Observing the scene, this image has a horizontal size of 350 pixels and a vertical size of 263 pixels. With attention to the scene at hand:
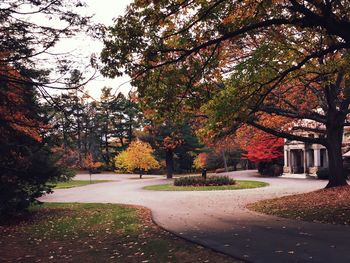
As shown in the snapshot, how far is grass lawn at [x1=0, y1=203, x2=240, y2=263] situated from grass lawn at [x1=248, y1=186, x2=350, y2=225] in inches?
195

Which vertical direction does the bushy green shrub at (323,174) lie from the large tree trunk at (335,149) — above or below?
below

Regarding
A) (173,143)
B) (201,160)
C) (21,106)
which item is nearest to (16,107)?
(21,106)

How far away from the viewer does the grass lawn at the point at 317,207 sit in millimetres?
13148

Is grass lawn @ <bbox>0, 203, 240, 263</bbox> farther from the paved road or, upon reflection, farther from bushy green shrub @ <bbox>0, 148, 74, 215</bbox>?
bushy green shrub @ <bbox>0, 148, 74, 215</bbox>

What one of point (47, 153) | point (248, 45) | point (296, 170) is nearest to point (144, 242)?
point (47, 153)

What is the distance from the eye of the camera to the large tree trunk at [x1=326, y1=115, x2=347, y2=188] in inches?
840

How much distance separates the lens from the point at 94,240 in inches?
448

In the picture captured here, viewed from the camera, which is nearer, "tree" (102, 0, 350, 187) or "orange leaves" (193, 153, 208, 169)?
"tree" (102, 0, 350, 187)

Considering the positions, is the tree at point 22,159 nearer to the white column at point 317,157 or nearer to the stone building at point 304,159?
the stone building at point 304,159

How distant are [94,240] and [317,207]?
29.0 feet

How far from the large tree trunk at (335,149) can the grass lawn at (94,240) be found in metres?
10.9

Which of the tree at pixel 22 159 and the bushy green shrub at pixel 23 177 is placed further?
the bushy green shrub at pixel 23 177

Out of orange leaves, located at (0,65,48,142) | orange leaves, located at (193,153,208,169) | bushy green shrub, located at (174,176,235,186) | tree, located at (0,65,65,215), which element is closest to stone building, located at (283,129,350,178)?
bushy green shrub, located at (174,176,235,186)

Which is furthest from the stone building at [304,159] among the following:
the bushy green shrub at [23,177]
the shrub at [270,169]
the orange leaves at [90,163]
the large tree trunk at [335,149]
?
the bushy green shrub at [23,177]
